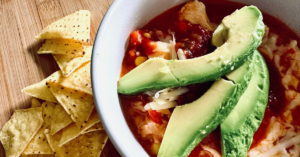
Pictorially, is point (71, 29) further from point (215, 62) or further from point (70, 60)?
point (215, 62)

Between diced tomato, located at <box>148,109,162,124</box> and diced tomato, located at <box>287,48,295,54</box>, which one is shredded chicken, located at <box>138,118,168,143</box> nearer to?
diced tomato, located at <box>148,109,162,124</box>

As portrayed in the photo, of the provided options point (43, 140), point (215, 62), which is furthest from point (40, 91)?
point (215, 62)

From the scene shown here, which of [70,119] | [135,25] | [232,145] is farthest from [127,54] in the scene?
[232,145]

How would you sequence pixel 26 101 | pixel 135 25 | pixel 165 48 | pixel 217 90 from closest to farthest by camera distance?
pixel 217 90, pixel 165 48, pixel 135 25, pixel 26 101

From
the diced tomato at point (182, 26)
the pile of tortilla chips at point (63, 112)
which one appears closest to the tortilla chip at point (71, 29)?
the pile of tortilla chips at point (63, 112)

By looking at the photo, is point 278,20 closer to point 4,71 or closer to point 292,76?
point 292,76

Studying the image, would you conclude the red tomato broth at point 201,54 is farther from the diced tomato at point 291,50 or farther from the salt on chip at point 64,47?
the salt on chip at point 64,47

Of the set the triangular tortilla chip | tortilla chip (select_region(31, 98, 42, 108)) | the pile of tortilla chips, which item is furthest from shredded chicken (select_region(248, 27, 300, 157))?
tortilla chip (select_region(31, 98, 42, 108))
